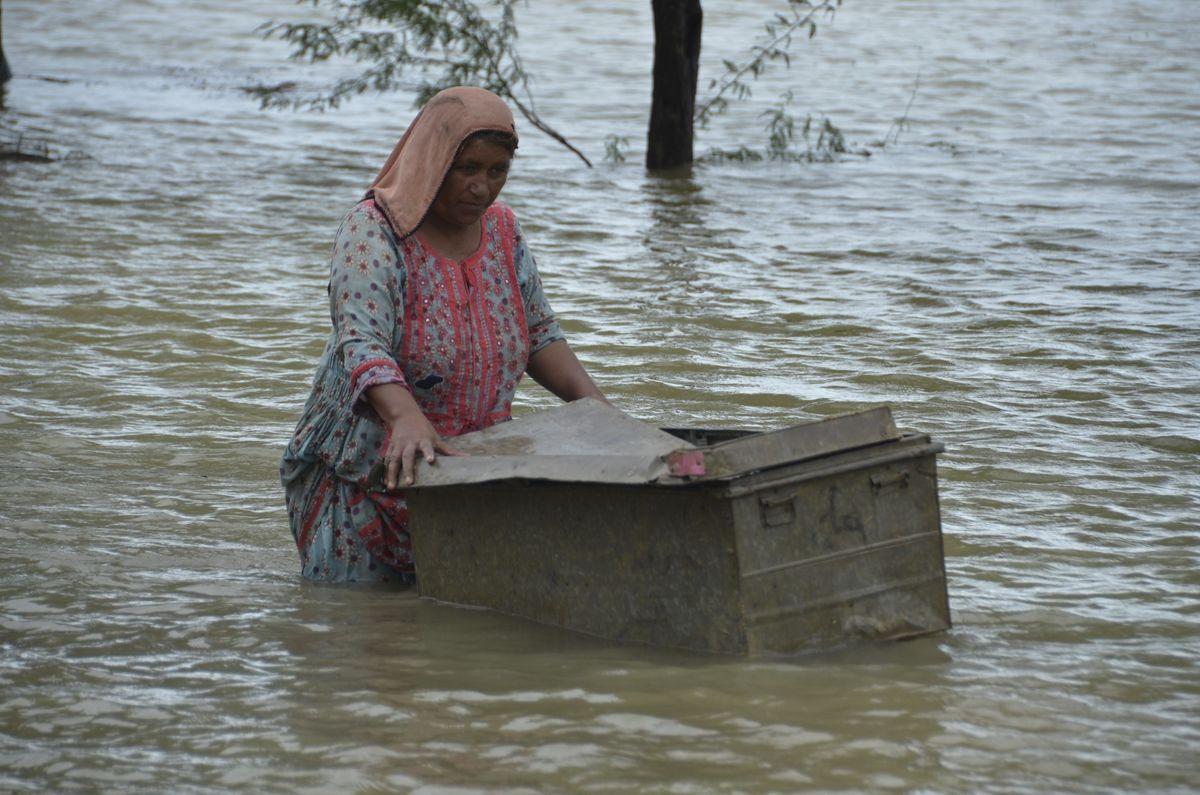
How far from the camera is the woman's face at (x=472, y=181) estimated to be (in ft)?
12.4

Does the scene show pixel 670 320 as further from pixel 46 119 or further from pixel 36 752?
pixel 46 119

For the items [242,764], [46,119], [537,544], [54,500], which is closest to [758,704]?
[537,544]

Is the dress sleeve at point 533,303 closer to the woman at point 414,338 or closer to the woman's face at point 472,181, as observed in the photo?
the woman at point 414,338

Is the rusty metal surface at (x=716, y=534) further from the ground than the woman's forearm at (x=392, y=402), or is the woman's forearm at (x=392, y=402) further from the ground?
the woman's forearm at (x=392, y=402)

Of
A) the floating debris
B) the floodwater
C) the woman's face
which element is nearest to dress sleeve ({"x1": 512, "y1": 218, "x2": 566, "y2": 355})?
the woman's face

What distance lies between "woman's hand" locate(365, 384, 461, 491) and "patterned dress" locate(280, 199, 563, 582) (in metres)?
0.04

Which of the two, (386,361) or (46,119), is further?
(46,119)

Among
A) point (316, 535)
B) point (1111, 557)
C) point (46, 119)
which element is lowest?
point (1111, 557)

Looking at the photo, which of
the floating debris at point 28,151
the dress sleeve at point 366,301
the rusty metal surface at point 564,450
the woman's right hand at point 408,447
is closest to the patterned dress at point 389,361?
the dress sleeve at point 366,301

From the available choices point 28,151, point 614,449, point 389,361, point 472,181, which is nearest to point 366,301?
point 389,361

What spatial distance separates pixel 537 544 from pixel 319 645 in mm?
584

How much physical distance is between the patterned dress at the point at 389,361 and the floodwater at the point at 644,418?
173 mm

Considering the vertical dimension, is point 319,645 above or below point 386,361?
below

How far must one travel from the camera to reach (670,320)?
304 inches
